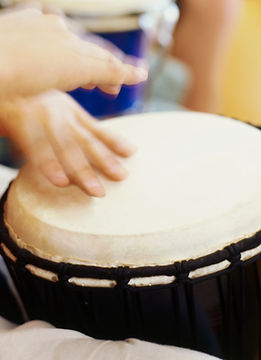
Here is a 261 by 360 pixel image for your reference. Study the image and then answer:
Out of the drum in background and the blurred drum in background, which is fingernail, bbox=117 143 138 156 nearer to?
the drum in background

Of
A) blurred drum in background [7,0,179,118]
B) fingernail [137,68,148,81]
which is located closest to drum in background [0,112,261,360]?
fingernail [137,68,148,81]

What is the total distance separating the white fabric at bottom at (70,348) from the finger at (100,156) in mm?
208

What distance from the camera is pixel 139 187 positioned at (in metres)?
0.62

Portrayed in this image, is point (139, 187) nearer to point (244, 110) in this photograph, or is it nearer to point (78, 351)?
point (78, 351)

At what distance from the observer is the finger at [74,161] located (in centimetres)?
60

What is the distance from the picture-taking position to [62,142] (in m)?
0.67

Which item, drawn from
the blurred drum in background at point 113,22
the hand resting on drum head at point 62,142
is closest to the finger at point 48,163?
the hand resting on drum head at point 62,142

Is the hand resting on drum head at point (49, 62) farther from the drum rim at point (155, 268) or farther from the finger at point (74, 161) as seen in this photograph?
the drum rim at point (155, 268)

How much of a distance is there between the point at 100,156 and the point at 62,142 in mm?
58

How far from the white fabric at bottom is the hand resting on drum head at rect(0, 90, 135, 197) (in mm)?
177

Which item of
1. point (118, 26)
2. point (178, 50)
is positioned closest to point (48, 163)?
point (118, 26)

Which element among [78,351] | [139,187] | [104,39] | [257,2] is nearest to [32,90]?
[139,187]

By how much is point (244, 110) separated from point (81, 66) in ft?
5.27

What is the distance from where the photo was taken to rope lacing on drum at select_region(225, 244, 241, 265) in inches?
21.7
